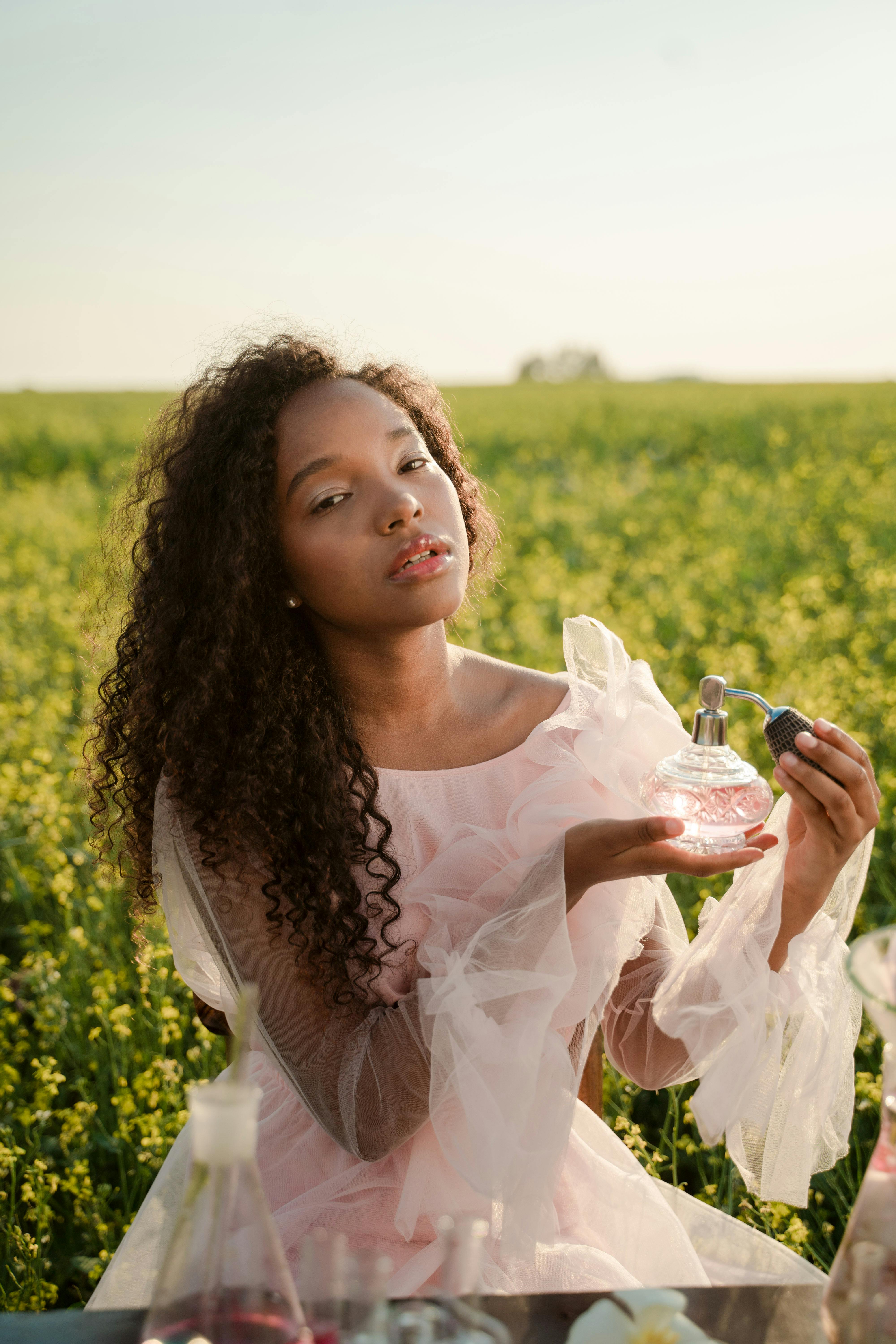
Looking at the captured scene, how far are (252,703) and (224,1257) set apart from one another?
3.56ft

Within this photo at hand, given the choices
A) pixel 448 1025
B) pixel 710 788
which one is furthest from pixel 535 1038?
pixel 710 788

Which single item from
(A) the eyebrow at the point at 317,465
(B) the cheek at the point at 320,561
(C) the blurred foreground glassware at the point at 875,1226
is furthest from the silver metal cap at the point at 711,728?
(A) the eyebrow at the point at 317,465

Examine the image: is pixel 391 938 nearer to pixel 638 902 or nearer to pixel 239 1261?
pixel 638 902

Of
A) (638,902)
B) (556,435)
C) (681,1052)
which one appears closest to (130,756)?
(638,902)

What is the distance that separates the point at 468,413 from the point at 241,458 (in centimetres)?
2425

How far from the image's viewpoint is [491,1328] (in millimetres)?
944

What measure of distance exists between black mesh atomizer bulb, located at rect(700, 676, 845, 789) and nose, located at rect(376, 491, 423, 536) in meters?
0.57

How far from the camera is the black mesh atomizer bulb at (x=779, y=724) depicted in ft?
4.42

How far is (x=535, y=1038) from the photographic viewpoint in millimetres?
1478

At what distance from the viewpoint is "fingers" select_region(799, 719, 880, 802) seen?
1375 mm

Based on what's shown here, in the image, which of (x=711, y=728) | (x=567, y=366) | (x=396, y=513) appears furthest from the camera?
(x=567, y=366)

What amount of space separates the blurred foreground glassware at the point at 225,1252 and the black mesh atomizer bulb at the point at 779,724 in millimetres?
692

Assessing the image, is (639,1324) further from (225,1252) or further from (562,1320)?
(225,1252)

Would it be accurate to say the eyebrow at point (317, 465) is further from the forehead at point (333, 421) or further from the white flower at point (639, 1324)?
the white flower at point (639, 1324)
